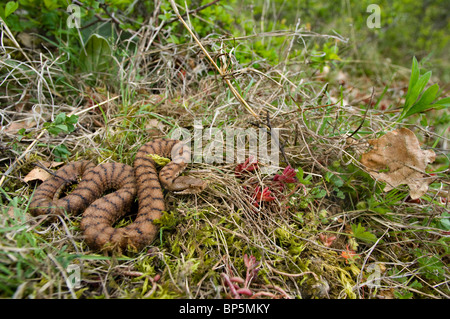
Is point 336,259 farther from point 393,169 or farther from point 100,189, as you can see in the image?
point 100,189

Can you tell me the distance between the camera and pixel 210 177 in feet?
10.8

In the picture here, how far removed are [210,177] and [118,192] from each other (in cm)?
112

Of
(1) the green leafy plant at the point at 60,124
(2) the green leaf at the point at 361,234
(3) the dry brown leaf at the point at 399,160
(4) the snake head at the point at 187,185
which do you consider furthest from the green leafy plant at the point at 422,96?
(1) the green leafy plant at the point at 60,124

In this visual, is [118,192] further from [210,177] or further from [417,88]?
[417,88]

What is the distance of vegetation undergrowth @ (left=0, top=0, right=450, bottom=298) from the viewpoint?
8.00 feet

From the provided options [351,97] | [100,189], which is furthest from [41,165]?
[351,97]

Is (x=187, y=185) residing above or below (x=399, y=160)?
below

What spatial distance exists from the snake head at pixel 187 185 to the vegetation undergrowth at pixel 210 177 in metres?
0.12

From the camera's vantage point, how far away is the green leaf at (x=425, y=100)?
9.36 ft

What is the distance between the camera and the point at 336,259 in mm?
2797

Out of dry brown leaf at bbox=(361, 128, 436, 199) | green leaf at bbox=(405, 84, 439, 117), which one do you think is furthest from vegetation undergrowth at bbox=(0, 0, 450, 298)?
dry brown leaf at bbox=(361, 128, 436, 199)

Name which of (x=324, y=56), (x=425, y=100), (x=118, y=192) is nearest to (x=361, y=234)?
(x=425, y=100)

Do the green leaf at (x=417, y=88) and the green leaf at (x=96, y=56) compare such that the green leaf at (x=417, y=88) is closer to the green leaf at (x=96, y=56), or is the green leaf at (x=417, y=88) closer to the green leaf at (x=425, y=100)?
the green leaf at (x=425, y=100)
